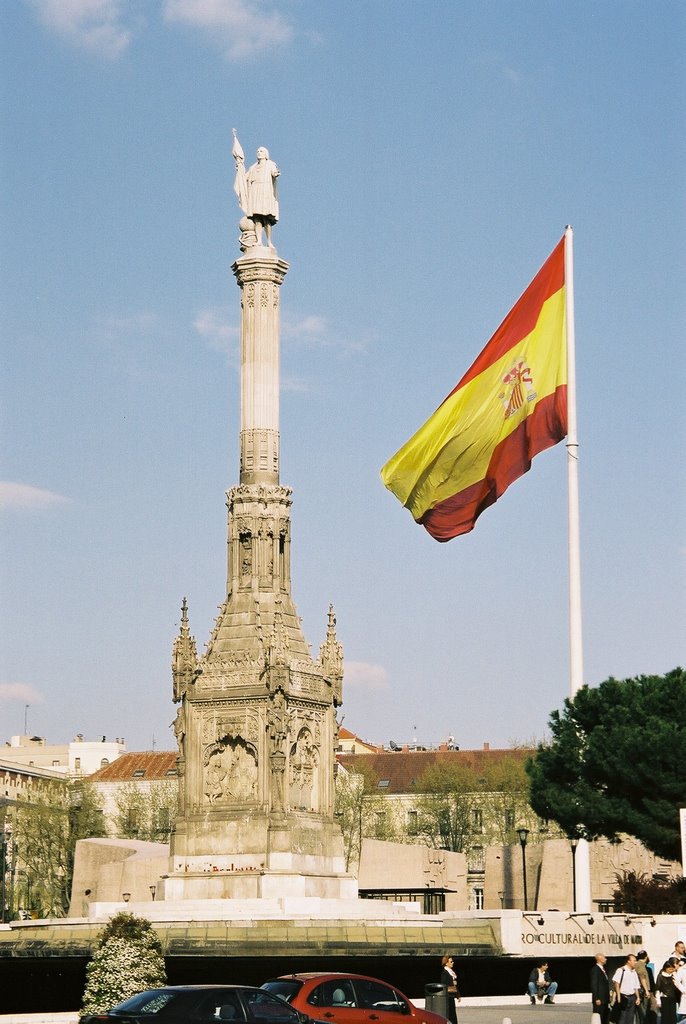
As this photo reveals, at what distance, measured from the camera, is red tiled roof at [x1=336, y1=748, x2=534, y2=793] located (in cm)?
12962

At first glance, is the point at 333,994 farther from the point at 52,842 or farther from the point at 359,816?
the point at 359,816

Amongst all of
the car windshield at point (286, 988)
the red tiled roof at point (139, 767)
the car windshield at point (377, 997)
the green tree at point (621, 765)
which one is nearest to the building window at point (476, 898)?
the red tiled roof at point (139, 767)

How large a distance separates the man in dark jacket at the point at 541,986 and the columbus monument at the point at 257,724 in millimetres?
15320

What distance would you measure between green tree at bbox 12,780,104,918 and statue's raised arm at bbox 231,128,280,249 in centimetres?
5083

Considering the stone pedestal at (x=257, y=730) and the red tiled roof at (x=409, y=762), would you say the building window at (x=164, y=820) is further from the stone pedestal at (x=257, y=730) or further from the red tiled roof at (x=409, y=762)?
the stone pedestal at (x=257, y=730)

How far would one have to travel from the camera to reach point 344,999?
27578 millimetres

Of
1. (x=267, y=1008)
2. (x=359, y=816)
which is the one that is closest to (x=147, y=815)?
(x=359, y=816)

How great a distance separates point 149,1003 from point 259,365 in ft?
135

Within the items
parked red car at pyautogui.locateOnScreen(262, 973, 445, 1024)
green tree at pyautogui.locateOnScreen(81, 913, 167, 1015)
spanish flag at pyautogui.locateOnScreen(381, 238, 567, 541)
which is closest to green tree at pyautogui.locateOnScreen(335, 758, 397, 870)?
spanish flag at pyautogui.locateOnScreen(381, 238, 567, 541)

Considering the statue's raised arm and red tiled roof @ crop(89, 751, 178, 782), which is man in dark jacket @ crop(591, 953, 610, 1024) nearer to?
the statue's raised arm

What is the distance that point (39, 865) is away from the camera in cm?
10738

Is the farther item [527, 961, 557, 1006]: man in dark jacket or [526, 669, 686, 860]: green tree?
[526, 669, 686, 860]: green tree

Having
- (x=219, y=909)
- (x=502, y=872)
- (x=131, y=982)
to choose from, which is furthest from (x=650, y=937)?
(x=502, y=872)

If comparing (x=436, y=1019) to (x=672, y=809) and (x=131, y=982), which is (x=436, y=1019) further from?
(x=672, y=809)
